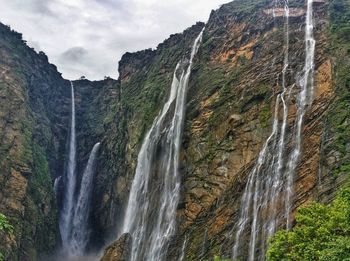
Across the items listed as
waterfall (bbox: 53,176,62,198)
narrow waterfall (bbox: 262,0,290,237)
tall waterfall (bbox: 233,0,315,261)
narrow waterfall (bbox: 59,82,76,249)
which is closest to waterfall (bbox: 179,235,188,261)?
tall waterfall (bbox: 233,0,315,261)

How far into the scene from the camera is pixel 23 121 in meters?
56.0

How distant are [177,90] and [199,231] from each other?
16.3 meters

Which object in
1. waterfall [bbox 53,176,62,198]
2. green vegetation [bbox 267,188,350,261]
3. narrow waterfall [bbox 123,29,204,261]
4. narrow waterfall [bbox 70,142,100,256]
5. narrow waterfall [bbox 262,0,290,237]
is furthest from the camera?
waterfall [bbox 53,176,62,198]

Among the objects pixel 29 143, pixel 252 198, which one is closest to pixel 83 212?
pixel 29 143

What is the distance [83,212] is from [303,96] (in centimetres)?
3636

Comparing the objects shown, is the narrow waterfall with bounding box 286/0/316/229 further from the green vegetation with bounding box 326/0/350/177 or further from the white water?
the white water

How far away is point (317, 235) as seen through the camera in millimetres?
17250

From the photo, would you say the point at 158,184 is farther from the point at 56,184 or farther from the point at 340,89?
the point at 56,184

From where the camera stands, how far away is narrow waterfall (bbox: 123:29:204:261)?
36.5 metres

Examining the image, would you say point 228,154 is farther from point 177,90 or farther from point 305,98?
point 177,90

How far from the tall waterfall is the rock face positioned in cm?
1219

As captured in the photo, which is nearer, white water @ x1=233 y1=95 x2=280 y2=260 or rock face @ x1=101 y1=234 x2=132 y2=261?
white water @ x1=233 y1=95 x2=280 y2=260

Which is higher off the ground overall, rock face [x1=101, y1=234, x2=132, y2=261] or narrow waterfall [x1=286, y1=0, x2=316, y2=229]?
narrow waterfall [x1=286, y1=0, x2=316, y2=229]

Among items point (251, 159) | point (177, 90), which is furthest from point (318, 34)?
point (177, 90)
